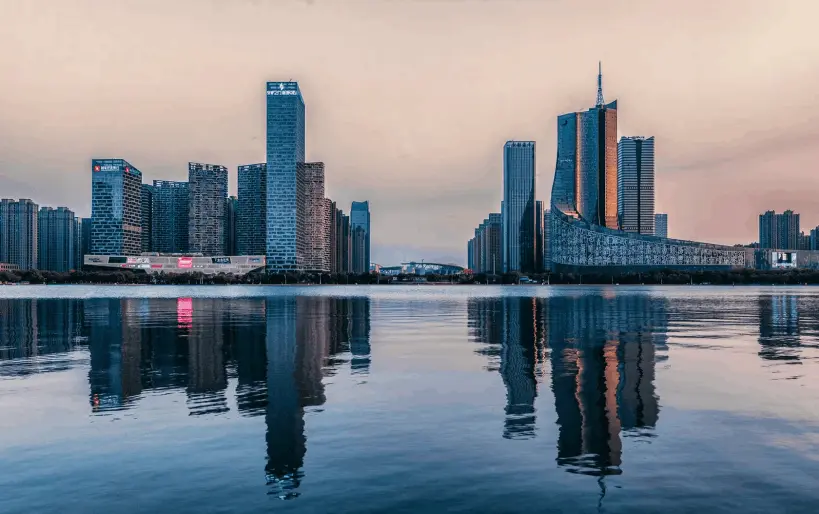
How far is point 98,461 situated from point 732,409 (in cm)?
2081

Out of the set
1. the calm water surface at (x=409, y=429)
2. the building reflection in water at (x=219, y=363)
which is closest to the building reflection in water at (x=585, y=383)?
the calm water surface at (x=409, y=429)

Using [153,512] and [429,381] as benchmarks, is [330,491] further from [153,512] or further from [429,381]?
[429,381]

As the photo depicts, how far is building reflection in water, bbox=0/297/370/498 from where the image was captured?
69.5 ft

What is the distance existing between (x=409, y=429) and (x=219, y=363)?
16512 millimetres

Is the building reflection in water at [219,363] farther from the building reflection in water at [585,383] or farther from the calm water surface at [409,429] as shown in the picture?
the building reflection in water at [585,383]

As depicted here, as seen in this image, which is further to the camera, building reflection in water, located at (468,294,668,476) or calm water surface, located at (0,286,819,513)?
building reflection in water, located at (468,294,668,476)

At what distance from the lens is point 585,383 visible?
27094mm

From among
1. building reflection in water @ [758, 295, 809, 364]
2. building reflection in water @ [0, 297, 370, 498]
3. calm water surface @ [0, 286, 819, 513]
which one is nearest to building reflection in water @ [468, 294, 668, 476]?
calm water surface @ [0, 286, 819, 513]

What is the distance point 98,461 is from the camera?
53.2 feet

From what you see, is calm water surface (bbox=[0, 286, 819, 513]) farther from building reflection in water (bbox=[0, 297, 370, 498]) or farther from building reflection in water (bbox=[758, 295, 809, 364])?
building reflection in water (bbox=[758, 295, 809, 364])

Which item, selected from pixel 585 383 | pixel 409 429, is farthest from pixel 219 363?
pixel 585 383

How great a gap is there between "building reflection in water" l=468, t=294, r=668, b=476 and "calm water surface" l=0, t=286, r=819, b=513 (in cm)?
13

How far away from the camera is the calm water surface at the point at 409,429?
13.9 meters

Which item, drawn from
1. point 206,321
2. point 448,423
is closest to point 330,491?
point 448,423
